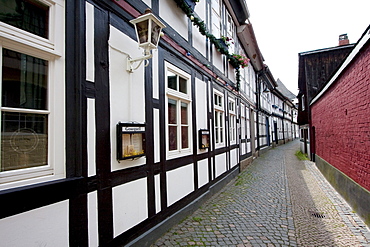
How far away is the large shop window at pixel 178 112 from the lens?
14.0 ft

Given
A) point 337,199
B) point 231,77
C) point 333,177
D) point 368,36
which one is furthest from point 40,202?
point 231,77

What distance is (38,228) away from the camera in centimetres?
195

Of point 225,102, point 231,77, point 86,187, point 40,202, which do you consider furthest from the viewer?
point 231,77

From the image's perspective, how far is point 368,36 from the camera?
3666 millimetres

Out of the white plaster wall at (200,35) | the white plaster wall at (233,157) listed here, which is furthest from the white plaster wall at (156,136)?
the white plaster wall at (233,157)

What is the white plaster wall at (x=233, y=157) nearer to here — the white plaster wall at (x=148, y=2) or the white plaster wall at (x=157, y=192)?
the white plaster wall at (x=157, y=192)

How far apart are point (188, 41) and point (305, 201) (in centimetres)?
468

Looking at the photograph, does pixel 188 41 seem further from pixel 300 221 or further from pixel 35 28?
pixel 300 221

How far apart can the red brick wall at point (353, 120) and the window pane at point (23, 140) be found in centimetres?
466

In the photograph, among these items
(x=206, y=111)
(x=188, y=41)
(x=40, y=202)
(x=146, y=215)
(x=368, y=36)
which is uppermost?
(x=188, y=41)

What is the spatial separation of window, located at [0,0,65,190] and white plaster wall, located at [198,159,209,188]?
3588 millimetres

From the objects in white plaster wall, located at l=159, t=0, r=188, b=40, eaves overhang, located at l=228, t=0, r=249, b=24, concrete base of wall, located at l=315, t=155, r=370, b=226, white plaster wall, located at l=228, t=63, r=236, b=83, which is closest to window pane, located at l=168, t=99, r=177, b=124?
white plaster wall, located at l=159, t=0, r=188, b=40

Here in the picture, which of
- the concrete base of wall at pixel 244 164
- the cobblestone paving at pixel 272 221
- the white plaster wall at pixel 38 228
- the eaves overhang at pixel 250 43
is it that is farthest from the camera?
the eaves overhang at pixel 250 43

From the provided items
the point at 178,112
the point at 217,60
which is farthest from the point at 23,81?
the point at 217,60
